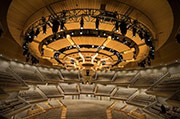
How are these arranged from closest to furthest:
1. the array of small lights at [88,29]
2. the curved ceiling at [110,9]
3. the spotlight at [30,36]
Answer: the curved ceiling at [110,9] → the array of small lights at [88,29] → the spotlight at [30,36]

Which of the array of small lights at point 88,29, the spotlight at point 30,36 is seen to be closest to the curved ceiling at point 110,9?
the array of small lights at point 88,29

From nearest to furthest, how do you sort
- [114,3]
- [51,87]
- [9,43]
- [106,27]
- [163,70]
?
[114,3] → [106,27] → [9,43] → [163,70] → [51,87]

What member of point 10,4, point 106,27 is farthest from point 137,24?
point 10,4

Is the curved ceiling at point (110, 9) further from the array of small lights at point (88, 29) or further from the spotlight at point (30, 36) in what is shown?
the spotlight at point (30, 36)

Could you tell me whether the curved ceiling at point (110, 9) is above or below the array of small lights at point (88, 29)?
above

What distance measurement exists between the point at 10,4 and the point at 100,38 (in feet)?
18.7

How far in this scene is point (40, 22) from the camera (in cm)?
1067

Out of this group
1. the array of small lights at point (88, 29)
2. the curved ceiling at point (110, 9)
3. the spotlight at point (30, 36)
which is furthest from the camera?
the spotlight at point (30, 36)

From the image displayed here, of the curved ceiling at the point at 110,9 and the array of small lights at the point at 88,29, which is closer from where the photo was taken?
the curved ceiling at the point at 110,9

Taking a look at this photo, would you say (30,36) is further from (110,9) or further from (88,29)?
(110,9)

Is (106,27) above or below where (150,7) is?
below

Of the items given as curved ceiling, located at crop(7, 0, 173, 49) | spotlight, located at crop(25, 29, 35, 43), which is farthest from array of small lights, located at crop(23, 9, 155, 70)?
curved ceiling, located at crop(7, 0, 173, 49)

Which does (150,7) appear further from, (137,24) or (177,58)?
(177,58)

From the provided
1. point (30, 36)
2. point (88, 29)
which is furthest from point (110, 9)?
point (30, 36)
